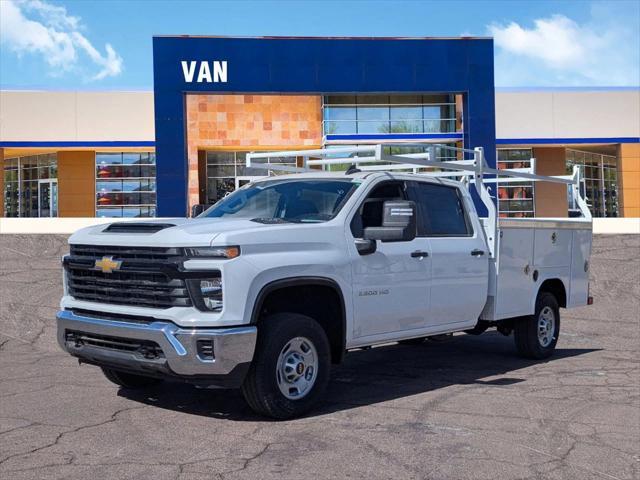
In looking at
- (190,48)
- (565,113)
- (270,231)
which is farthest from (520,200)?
(270,231)

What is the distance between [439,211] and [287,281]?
2.43 metres

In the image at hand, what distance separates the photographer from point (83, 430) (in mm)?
5898

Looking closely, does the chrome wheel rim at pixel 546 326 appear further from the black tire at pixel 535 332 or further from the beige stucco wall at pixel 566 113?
the beige stucco wall at pixel 566 113

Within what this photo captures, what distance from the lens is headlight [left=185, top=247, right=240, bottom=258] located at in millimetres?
5812

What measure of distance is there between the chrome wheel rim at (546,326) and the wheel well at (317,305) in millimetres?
3718

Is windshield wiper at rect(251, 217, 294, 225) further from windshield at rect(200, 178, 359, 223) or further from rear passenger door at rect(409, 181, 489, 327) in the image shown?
rear passenger door at rect(409, 181, 489, 327)

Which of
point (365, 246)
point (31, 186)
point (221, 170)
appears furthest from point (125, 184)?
point (365, 246)

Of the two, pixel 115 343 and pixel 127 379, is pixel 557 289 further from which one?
pixel 115 343

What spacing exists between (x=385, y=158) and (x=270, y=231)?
1.50 meters

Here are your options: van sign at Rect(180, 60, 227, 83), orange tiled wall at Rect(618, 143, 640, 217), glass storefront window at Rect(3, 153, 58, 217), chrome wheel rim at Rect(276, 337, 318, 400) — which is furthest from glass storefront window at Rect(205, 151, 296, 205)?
chrome wheel rim at Rect(276, 337, 318, 400)

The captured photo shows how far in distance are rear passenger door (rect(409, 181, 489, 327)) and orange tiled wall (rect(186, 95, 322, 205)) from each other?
22.5m

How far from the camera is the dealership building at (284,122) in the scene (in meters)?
26.9

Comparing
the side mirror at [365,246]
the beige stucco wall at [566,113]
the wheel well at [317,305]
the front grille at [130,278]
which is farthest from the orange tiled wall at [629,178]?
the front grille at [130,278]

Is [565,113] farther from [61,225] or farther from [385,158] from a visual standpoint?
[385,158]
